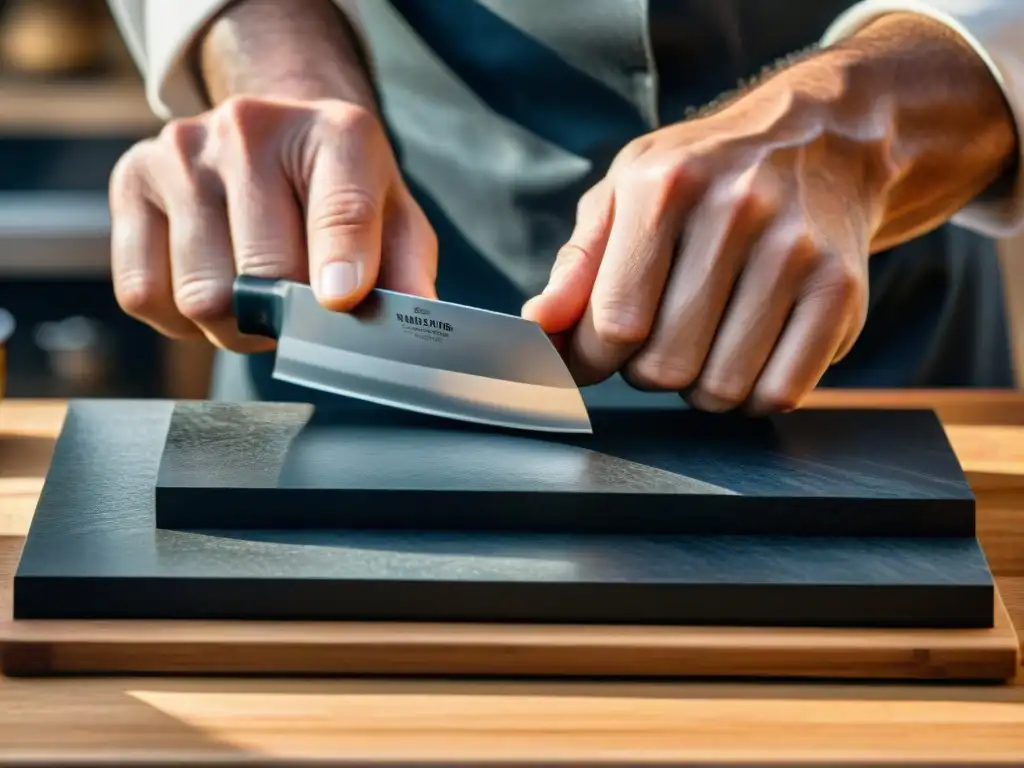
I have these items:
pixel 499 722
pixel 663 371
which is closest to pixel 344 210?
pixel 663 371

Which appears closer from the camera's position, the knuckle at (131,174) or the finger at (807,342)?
the finger at (807,342)

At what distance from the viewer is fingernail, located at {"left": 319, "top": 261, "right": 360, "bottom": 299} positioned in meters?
0.81

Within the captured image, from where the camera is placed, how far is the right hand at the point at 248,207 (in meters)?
0.87

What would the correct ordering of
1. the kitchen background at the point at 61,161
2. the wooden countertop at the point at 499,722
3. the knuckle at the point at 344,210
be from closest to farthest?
the wooden countertop at the point at 499,722
the knuckle at the point at 344,210
the kitchen background at the point at 61,161

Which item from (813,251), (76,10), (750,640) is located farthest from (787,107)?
(76,10)

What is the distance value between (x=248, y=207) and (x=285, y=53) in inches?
10.7

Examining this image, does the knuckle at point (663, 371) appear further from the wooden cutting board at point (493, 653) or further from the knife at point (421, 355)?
the wooden cutting board at point (493, 653)

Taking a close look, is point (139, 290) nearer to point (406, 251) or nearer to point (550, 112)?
point (406, 251)

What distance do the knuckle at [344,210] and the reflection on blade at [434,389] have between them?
0.26 ft

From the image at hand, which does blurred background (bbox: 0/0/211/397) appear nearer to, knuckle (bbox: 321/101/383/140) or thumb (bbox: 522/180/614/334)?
knuckle (bbox: 321/101/383/140)

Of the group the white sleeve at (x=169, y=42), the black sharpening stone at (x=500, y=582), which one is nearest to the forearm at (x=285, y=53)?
the white sleeve at (x=169, y=42)

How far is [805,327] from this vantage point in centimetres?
81

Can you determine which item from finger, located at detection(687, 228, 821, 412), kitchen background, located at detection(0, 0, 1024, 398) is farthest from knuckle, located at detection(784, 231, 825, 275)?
kitchen background, located at detection(0, 0, 1024, 398)

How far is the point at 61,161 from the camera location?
7.27ft
